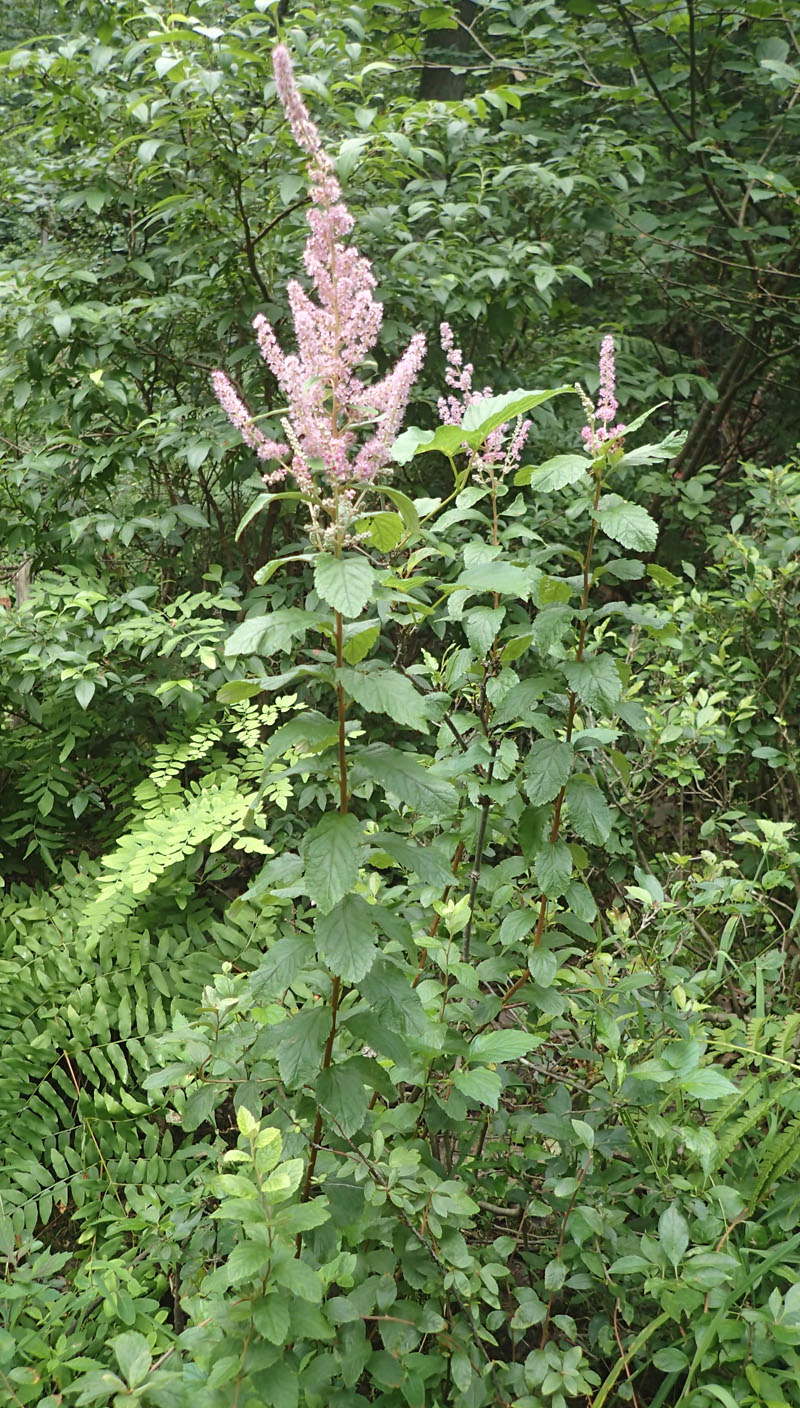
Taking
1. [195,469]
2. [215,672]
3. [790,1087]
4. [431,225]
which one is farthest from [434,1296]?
[431,225]

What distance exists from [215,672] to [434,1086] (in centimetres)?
170

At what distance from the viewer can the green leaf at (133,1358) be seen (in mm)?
1091

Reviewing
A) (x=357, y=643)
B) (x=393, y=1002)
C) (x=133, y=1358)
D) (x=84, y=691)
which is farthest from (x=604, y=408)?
(x=84, y=691)

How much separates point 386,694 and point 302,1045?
508 millimetres

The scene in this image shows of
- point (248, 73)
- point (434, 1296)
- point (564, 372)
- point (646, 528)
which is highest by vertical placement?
point (248, 73)

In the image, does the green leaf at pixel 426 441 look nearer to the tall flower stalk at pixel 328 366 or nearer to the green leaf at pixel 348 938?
the tall flower stalk at pixel 328 366

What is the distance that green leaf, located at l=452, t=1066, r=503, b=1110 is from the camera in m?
1.19

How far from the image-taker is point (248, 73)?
249 cm

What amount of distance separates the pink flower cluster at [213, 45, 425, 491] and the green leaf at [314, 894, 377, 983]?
0.53 meters

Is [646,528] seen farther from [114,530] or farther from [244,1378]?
[114,530]

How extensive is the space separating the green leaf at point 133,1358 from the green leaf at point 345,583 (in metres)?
0.96

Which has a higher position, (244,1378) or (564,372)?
(564,372)

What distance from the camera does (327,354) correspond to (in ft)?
3.47

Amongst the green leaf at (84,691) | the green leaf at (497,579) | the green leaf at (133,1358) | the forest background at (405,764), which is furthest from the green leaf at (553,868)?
the green leaf at (84,691)
